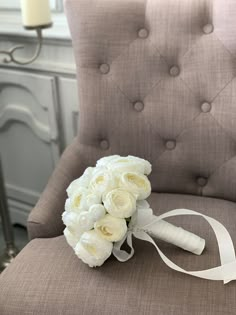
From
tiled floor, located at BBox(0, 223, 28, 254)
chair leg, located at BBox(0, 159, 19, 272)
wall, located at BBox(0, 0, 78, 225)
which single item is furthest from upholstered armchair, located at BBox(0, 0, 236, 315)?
tiled floor, located at BBox(0, 223, 28, 254)

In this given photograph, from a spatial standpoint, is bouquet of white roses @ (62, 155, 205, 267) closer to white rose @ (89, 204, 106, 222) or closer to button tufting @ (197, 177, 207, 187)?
white rose @ (89, 204, 106, 222)

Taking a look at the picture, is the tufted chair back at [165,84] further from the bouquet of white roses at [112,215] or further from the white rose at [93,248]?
the white rose at [93,248]

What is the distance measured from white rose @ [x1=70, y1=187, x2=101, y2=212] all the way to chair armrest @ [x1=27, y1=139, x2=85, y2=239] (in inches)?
6.7

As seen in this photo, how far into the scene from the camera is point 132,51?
104 centimetres

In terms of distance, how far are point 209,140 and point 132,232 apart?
30 centimetres

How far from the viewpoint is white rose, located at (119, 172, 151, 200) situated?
32.6 inches

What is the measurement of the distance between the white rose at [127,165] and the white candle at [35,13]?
19.3 inches

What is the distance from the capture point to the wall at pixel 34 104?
139cm

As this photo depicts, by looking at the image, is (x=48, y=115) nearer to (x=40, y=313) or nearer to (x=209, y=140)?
(x=209, y=140)

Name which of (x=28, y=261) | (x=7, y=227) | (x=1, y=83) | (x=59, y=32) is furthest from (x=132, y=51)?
(x=7, y=227)

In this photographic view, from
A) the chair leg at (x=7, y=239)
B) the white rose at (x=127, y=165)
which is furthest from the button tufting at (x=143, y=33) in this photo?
the chair leg at (x=7, y=239)

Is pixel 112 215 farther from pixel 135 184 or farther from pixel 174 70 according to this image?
pixel 174 70

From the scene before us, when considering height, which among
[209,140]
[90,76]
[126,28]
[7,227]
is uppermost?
[126,28]

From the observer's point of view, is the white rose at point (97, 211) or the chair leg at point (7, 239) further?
the chair leg at point (7, 239)
